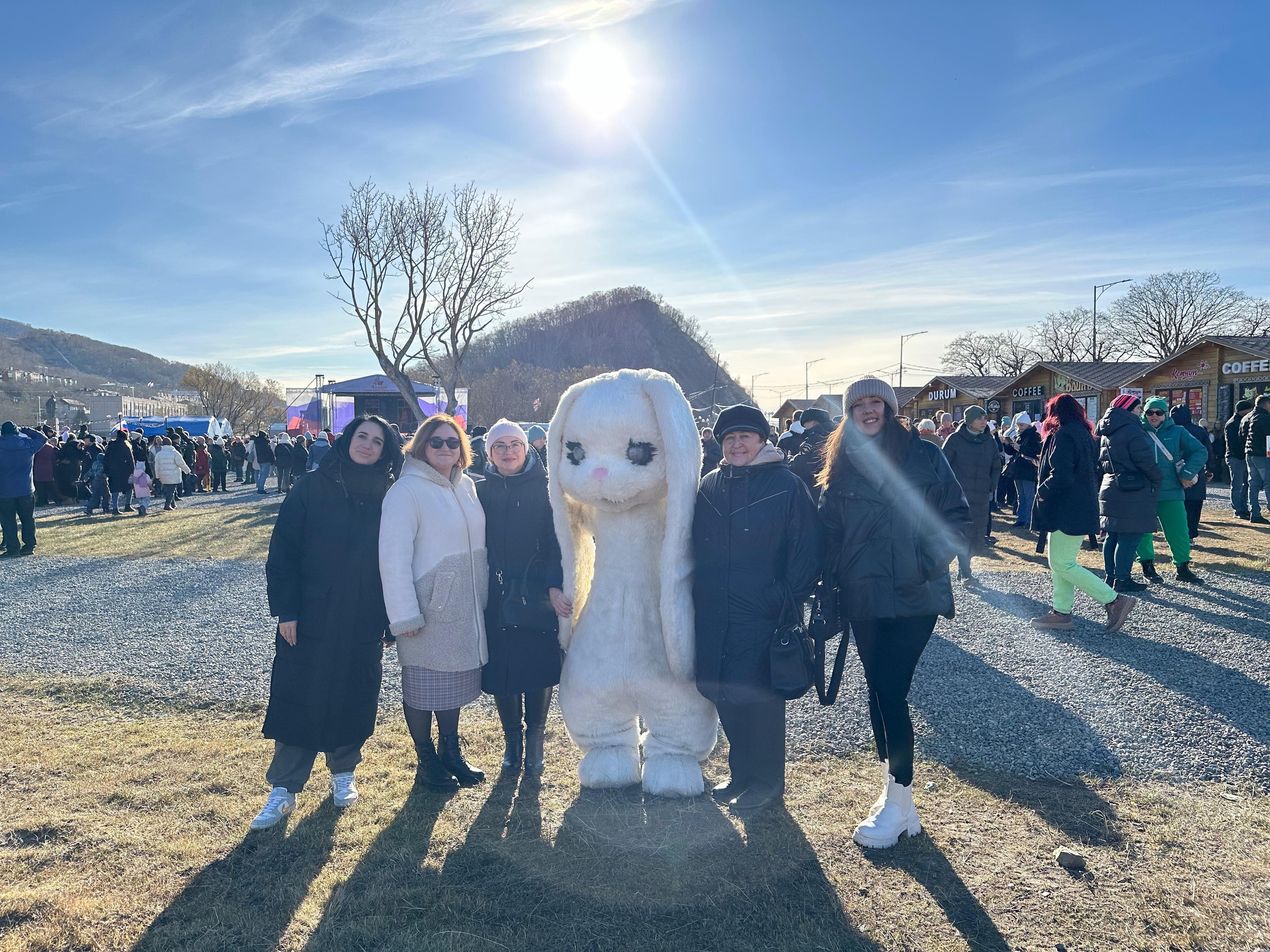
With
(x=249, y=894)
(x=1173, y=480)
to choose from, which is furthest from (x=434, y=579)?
(x=1173, y=480)

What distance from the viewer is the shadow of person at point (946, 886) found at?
2.38m

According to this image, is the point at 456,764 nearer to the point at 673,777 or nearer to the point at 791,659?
the point at 673,777

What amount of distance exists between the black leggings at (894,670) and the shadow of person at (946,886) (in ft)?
0.84

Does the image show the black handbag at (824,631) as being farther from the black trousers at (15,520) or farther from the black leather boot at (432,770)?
the black trousers at (15,520)

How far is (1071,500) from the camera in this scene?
5375 mm

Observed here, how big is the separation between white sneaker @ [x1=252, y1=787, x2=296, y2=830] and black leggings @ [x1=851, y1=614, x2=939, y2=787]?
254 centimetres

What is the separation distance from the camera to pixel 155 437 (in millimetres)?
16656

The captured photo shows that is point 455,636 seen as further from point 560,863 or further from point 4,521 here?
point 4,521

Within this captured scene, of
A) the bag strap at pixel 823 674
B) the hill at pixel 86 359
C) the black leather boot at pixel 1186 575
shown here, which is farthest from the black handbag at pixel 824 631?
the hill at pixel 86 359

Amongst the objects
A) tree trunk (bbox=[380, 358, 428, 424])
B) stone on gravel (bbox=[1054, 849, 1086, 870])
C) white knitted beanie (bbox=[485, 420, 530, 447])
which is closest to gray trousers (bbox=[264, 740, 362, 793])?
white knitted beanie (bbox=[485, 420, 530, 447])

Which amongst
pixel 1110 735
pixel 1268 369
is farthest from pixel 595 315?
pixel 1110 735

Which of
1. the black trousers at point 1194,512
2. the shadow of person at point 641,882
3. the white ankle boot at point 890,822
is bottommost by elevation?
the shadow of person at point 641,882

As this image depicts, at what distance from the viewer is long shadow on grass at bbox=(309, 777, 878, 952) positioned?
240 centimetres

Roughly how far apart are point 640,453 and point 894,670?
4.41 feet
